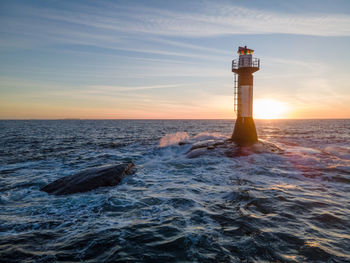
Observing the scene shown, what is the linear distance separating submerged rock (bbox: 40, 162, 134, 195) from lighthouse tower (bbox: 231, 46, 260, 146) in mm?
12936

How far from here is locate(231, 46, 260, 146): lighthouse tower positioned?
19.9m

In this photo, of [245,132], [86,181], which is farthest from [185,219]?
[245,132]

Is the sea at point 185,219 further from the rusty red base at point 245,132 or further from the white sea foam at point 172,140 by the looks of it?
the white sea foam at point 172,140

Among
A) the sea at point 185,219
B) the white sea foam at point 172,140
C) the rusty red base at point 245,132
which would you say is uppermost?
the rusty red base at point 245,132

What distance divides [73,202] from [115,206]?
1.86 metres

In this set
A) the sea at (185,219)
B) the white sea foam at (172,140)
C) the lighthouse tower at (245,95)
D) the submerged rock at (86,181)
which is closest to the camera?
the sea at (185,219)

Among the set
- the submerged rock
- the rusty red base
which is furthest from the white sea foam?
the submerged rock

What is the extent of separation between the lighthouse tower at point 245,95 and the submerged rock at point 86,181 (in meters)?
12.9

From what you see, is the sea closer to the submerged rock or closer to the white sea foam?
the submerged rock

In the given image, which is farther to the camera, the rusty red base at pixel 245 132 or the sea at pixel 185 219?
the rusty red base at pixel 245 132

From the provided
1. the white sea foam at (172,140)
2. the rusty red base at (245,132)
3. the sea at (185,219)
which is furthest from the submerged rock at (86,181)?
the white sea foam at (172,140)

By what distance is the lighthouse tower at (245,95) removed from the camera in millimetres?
19875

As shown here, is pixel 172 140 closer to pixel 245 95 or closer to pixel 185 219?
pixel 245 95

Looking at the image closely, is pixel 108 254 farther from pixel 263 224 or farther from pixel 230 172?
pixel 230 172
